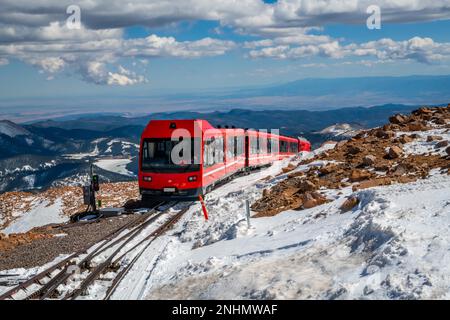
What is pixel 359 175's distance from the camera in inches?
689

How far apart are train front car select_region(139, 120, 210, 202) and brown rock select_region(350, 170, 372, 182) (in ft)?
23.4

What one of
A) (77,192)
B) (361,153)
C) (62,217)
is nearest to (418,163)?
(361,153)

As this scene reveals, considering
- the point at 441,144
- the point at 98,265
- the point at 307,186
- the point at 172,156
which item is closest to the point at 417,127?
the point at 441,144

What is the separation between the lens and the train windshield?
21.4 meters

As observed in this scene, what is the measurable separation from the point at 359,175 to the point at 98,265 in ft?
32.5

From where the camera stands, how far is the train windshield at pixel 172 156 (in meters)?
21.4

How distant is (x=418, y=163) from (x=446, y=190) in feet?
19.5

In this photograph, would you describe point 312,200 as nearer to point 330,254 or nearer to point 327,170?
point 330,254

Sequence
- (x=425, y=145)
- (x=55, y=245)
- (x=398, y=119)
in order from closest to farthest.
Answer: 1. (x=55, y=245)
2. (x=425, y=145)
3. (x=398, y=119)

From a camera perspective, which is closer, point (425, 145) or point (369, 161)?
point (369, 161)

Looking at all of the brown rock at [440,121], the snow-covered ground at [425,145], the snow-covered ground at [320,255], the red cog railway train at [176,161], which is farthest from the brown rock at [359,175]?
the brown rock at [440,121]

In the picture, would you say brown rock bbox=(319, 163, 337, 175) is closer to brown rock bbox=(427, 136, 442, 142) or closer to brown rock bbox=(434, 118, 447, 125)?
brown rock bbox=(427, 136, 442, 142)

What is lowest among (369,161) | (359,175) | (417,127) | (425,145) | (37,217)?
(37,217)

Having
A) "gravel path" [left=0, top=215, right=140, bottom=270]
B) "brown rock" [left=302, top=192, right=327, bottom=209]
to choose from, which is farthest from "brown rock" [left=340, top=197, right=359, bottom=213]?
"gravel path" [left=0, top=215, right=140, bottom=270]
